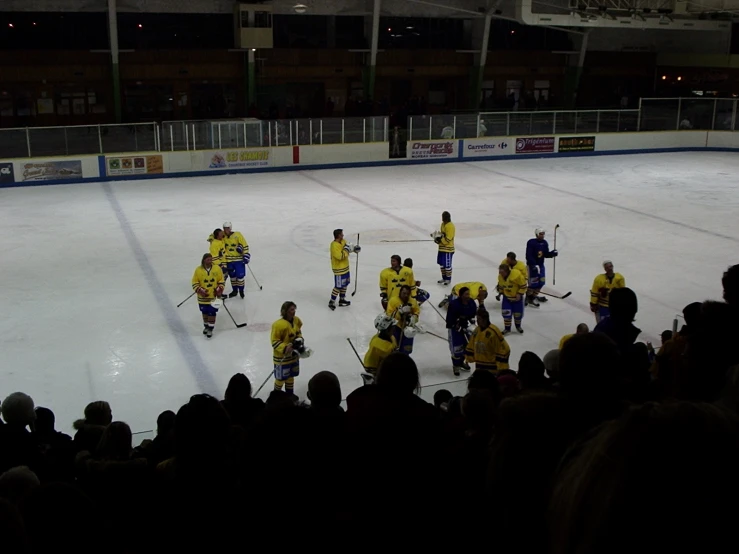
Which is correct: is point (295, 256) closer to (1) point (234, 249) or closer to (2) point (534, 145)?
(1) point (234, 249)

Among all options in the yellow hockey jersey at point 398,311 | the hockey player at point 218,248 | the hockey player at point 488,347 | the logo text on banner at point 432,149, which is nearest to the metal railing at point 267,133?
the logo text on banner at point 432,149

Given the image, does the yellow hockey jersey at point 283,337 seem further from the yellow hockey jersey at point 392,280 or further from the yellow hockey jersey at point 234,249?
the yellow hockey jersey at point 234,249

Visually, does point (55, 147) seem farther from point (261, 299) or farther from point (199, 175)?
point (261, 299)

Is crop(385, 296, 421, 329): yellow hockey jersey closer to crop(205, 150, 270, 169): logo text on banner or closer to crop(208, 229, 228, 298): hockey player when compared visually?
crop(208, 229, 228, 298): hockey player

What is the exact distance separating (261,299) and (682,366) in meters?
10.8

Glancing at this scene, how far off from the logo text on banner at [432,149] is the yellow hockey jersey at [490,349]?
20.6 meters

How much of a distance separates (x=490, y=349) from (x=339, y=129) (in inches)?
781

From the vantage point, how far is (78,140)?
24656 millimetres

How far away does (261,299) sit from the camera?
43.2 feet

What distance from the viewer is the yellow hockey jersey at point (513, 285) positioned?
11234mm

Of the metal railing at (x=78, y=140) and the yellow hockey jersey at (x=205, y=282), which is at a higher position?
the metal railing at (x=78, y=140)

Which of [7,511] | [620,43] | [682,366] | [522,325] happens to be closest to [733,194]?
[522,325]

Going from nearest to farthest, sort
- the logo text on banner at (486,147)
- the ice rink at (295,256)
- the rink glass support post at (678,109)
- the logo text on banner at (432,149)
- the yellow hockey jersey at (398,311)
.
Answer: the yellow hockey jersey at (398,311)
the ice rink at (295,256)
the logo text on banner at (432,149)
the logo text on banner at (486,147)
the rink glass support post at (678,109)

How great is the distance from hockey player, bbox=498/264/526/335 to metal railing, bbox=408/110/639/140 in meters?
18.1
